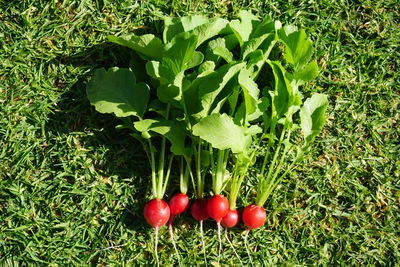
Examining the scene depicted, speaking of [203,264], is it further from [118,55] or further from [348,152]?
[118,55]

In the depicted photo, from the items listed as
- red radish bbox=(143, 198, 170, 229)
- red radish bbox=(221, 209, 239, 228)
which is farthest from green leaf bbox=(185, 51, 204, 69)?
red radish bbox=(221, 209, 239, 228)

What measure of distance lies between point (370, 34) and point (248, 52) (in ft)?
3.16

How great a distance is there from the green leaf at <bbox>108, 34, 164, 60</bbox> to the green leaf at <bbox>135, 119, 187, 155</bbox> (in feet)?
1.20

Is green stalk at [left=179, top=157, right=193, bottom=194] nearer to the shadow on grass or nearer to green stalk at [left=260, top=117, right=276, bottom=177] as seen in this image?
the shadow on grass

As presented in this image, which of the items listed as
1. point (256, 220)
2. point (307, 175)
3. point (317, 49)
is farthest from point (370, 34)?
point (256, 220)

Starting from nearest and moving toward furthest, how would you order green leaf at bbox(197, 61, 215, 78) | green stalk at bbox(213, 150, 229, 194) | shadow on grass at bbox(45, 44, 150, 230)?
green leaf at bbox(197, 61, 215, 78) < green stalk at bbox(213, 150, 229, 194) < shadow on grass at bbox(45, 44, 150, 230)

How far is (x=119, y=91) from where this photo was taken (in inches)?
101

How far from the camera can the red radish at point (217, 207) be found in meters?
2.52

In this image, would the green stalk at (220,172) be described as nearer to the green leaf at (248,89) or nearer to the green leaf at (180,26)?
the green leaf at (248,89)

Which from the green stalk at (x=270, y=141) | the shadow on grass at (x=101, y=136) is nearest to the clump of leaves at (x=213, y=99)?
the green stalk at (x=270, y=141)

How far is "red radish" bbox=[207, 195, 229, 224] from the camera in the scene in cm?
252

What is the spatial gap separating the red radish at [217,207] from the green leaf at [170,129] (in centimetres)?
31

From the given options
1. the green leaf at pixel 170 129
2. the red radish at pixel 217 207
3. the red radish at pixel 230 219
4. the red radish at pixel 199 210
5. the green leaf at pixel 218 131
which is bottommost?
the red radish at pixel 230 219

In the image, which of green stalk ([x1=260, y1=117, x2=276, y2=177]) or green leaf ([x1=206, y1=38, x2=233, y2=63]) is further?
green stalk ([x1=260, y1=117, x2=276, y2=177])
